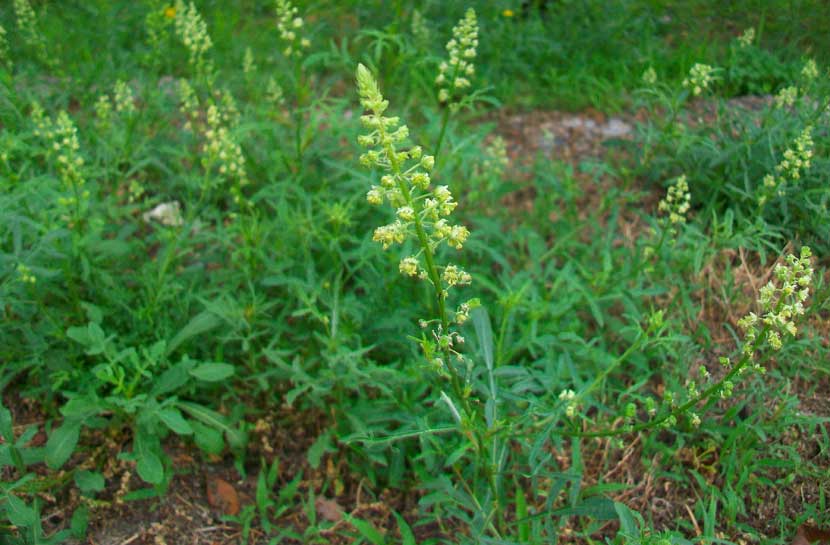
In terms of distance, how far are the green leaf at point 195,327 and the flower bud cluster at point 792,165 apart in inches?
90.6

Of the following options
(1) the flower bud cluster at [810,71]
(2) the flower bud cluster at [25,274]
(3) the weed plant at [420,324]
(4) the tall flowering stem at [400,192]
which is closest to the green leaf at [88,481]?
(3) the weed plant at [420,324]

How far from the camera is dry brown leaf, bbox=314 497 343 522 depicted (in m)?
2.80

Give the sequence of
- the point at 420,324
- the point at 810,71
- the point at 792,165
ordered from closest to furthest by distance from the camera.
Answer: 1. the point at 420,324
2. the point at 792,165
3. the point at 810,71

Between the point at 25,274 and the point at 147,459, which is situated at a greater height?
the point at 25,274

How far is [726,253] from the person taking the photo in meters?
3.33

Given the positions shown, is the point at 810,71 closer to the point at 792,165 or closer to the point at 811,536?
the point at 792,165

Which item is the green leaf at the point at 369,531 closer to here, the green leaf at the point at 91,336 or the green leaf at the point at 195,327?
the green leaf at the point at 195,327

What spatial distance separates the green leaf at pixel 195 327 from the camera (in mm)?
2865

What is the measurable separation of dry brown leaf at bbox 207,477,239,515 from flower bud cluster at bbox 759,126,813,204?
8.03ft

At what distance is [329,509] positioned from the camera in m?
2.82

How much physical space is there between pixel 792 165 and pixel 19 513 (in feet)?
10.5

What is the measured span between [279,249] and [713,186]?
207cm

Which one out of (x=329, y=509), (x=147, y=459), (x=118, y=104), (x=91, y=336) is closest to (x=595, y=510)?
(x=329, y=509)

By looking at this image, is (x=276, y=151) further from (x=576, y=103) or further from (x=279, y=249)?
(x=576, y=103)
